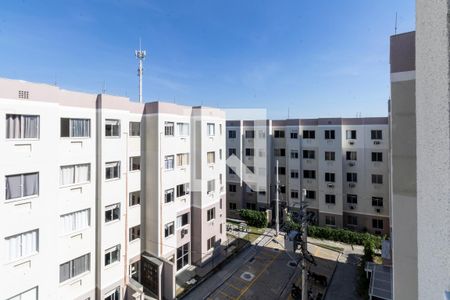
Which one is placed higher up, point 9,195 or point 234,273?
point 9,195

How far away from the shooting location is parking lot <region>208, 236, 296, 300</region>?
1758 cm

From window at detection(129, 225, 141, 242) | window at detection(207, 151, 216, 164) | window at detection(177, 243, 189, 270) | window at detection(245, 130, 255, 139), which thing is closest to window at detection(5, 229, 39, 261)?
window at detection(129, 225, 141, 242)

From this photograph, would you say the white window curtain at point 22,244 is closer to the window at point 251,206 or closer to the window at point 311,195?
the window at point 251,206

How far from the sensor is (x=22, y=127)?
10.8 m

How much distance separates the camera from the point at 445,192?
1.92 m

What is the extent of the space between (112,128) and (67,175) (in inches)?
145

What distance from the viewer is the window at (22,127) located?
1048 cm

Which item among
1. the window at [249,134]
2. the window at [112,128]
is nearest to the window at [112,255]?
the window at [112,128]

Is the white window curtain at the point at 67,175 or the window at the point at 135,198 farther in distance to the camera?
the window at the point at 135,198

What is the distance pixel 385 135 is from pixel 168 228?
959 inches

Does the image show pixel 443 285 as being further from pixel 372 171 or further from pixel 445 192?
pixel 372 171

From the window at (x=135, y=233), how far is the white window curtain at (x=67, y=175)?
584cm

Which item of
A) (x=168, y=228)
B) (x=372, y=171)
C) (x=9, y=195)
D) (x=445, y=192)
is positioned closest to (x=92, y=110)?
(x=9, y=195)

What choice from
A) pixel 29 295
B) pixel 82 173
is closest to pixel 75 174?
pixel 82 173
